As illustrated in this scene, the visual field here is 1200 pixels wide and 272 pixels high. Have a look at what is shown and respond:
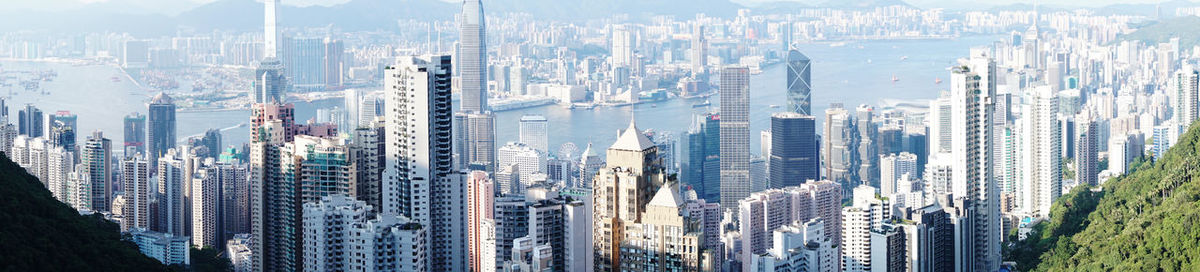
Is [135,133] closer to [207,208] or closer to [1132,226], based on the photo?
[207,208]

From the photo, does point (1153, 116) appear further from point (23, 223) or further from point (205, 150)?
point (23, 223)

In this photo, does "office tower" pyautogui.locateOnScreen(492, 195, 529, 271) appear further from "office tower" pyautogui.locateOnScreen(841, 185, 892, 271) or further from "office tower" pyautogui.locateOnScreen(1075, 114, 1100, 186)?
"office tower" pyautogui.locateOnScreen(1075, 114, 1100, 186)

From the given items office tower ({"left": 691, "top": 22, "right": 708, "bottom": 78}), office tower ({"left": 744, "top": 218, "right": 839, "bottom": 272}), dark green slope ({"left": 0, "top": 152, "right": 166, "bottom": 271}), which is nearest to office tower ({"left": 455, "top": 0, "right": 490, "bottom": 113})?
office tower ({"left": 691, "top": 22, "right": 708, "bottom": 78})

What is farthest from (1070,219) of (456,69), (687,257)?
(456,69)

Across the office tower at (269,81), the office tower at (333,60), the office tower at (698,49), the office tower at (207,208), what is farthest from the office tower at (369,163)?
the office tower at (698,49)

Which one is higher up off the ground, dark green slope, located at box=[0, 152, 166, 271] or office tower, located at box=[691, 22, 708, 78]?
office tower, located at box=[691, 22, 708, 78]

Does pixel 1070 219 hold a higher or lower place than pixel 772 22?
lower

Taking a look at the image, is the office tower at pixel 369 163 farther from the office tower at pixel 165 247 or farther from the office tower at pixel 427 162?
the office tower at pixel 165 247
